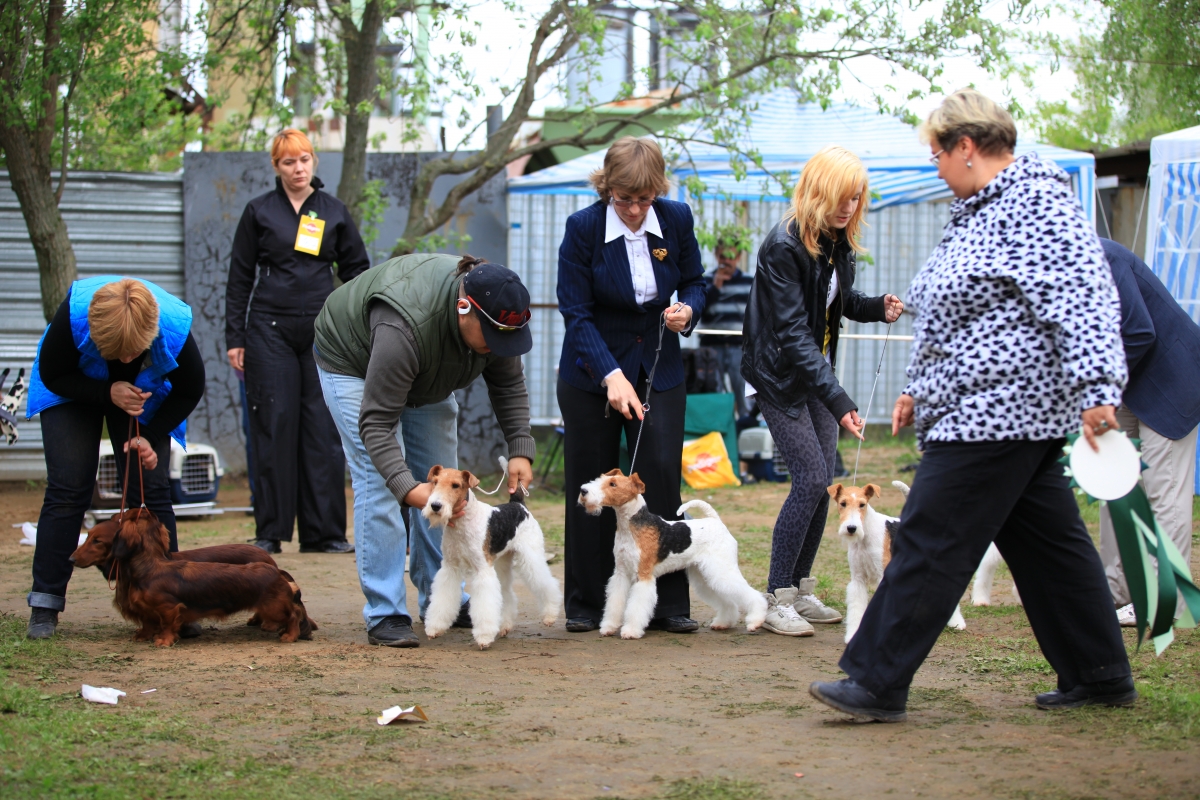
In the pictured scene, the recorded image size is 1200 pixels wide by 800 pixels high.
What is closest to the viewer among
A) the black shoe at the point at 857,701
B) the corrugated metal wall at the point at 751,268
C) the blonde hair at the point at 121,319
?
the black shoe at the point at 857,701

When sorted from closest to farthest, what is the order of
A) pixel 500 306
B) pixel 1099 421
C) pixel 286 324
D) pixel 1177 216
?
pixel 1099 421 < pixel 500 306 < pixel 286 324 < pixel 1177 216

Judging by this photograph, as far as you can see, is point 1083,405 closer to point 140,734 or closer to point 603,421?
point 603,421

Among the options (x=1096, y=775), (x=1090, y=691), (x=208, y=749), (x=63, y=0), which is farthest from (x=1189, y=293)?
(x=63, y=0)

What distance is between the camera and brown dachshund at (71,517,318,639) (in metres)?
4.70

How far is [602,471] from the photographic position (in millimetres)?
5141

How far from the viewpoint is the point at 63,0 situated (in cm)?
820

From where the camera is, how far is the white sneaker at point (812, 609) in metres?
5.27

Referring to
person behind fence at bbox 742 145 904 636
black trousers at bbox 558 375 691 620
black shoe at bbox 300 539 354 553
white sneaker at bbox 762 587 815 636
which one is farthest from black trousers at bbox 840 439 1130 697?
black shoe at bbox 300 539 354 553

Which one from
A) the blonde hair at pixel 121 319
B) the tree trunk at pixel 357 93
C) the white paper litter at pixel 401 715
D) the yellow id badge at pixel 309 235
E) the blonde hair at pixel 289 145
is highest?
the tree trunk at pixel 357 93

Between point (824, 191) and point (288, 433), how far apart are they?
12.8ft

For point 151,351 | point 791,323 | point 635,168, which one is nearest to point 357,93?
point 151,351

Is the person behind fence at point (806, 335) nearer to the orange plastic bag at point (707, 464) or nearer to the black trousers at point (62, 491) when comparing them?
the black trousers at point (62, 491)

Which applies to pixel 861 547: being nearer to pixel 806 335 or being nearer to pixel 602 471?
pixel 806 335

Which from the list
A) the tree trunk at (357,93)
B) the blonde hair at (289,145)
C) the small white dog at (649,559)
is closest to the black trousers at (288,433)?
the blonde hair at (289,145)
